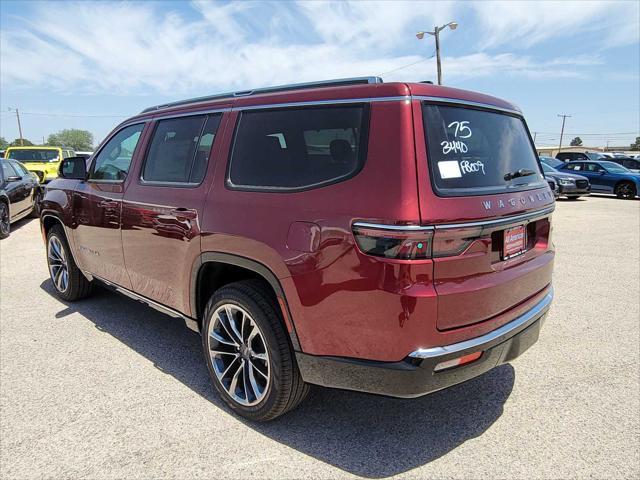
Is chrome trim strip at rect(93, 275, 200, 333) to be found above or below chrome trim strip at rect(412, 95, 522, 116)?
below

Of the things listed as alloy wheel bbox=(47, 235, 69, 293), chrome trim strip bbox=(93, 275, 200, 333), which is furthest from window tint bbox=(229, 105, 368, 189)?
alloy wheel bbox=(47, 235, 69, 293)

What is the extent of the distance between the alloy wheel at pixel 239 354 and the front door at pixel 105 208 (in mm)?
1292

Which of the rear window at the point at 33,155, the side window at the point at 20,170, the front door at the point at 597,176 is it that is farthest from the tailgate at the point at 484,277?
the front door at the point at 597,176

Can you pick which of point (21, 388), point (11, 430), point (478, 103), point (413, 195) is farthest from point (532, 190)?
point (21, 388)

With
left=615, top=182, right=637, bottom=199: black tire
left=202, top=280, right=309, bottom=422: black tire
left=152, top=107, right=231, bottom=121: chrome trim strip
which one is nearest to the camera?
left=202, top=280, right=309, bottom=422: black tire

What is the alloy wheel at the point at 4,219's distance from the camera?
9.12 metres

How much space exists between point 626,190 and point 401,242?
66.3ft

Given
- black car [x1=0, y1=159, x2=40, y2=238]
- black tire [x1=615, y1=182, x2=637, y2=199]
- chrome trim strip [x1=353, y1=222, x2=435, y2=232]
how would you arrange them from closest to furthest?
1. chrome trim strip [x1=353, y1=222, x2=435, y2=232]
2. black car [x1=0, y1=159, x2=40, y2=238]
3. black tire [x1=615, y1=182, x2=637, y2=199]

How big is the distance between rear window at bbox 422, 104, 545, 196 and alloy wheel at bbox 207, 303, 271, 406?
138 cm

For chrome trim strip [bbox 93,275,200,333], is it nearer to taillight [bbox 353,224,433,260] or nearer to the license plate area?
taillight [bbox 353,224,433,260]

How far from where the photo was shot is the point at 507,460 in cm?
244

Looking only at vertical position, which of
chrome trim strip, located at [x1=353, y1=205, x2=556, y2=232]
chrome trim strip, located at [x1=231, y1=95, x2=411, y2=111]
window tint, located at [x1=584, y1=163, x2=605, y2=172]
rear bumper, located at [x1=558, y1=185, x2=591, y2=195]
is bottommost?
rear bumper, located at [x1=558, y1=185, x2=591, y2=195]

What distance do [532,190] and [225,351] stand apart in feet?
7.14

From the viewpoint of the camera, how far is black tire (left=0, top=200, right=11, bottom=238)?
9117mm
